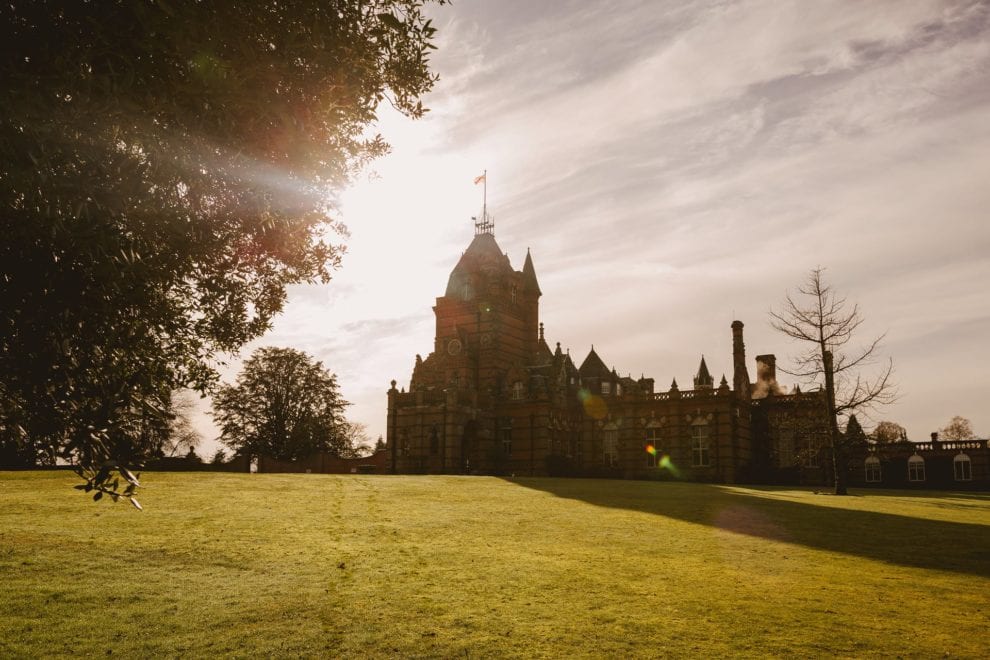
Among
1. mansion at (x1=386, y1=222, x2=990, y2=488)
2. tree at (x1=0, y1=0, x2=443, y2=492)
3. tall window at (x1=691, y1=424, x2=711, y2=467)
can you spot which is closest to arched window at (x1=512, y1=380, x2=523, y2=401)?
mansion at (x1=386, y1=222, x2=990, y2=488)

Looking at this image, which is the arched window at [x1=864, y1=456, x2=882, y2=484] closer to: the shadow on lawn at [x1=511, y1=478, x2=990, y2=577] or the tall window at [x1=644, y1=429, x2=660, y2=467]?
the tall window at [x1=644, y1=429, x2=660, y2=467]

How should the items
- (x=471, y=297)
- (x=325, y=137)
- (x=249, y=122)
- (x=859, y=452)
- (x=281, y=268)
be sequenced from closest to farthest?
(x=249, y=122), (x=325, y=137), (x=281, y=268), (x=859, y=452), (x=471, y=297)

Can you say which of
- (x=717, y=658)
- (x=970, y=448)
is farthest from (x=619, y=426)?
(x=717, y=658)

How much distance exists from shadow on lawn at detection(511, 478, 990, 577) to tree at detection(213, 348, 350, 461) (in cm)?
4696

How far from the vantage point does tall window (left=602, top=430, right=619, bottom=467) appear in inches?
2330

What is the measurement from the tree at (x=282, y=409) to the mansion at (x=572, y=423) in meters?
14.1

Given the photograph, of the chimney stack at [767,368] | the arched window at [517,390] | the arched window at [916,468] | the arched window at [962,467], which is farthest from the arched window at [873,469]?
the arched window at [517,390]

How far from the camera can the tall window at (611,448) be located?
5919 centimetres

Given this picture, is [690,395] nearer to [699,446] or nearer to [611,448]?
[699,446]

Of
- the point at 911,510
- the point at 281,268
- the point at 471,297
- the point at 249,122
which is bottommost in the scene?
the point at 911,510

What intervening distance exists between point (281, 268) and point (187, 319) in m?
2.13

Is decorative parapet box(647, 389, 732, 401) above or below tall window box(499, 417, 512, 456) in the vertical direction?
above

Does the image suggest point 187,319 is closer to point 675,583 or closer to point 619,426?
point 675,583

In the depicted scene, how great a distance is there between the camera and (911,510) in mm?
25203
